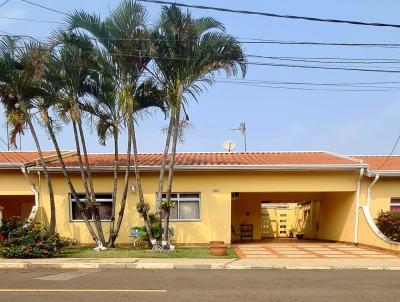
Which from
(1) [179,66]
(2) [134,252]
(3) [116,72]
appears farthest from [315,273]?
(3) [116,72]

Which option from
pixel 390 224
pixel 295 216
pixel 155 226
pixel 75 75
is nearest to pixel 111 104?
pixel 75 75

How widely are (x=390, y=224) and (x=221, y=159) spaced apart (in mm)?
7188

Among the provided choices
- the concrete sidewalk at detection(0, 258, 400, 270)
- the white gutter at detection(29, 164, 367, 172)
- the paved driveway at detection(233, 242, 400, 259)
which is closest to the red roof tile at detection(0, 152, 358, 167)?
the white gutter at detection(29, 164, 367, 172)

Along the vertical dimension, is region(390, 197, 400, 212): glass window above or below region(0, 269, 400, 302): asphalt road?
above

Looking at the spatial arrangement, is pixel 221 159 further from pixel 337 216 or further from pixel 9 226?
pixel 9 226

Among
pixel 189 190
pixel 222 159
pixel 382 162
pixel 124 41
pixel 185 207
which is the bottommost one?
pixel 185 207

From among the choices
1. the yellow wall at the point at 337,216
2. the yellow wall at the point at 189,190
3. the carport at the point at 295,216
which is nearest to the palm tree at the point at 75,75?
the yellow wall at the point at 189,190

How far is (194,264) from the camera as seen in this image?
12.8m

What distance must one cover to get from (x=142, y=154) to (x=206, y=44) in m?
8.52

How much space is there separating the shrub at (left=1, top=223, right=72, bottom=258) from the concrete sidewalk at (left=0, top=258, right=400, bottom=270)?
18.8 inches

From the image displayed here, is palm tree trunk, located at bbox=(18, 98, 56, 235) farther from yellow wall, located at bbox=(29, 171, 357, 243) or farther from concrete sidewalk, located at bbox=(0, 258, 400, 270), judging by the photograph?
concrete sidewalk, located at bbox=(0, 258, 400, 270)

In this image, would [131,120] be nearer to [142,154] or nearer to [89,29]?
[89,29]

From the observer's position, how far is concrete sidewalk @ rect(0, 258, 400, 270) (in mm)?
12602

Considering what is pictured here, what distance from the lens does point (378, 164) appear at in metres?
20.5
